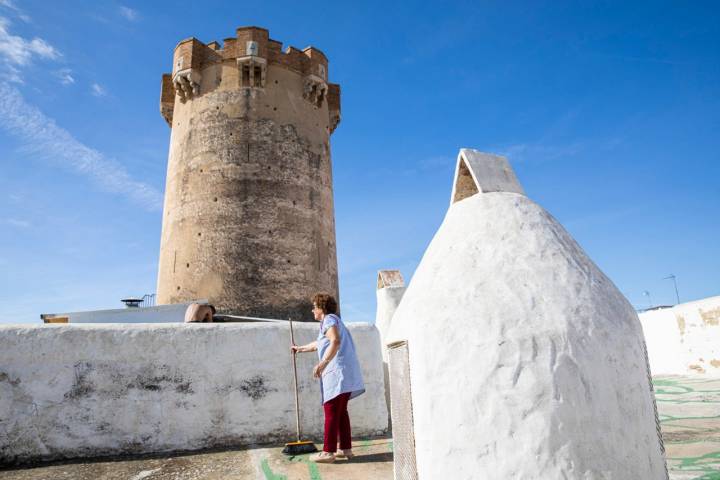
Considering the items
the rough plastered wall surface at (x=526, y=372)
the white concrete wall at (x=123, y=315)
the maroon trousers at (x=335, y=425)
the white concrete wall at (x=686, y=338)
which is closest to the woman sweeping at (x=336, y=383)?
the maroon trousers at (x=335, y=425)

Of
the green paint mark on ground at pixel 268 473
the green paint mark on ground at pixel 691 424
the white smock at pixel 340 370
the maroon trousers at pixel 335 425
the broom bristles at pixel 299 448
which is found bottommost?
the green paint mark on ground at pixel 691 424

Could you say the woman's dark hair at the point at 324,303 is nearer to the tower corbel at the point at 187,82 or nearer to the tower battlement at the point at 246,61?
the tower battlement at the point at 246,61

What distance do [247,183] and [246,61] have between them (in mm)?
3796

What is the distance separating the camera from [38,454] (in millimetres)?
4375

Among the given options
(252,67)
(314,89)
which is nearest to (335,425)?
(252,67)

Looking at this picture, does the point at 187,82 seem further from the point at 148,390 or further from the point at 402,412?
the point at 402,412

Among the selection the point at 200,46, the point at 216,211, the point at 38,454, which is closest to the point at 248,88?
the point at 200,46

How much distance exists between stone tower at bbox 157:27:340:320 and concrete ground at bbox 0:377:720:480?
7927 millimetres

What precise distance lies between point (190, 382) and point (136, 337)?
75 cm

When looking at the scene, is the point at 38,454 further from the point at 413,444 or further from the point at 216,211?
the point at 216,211

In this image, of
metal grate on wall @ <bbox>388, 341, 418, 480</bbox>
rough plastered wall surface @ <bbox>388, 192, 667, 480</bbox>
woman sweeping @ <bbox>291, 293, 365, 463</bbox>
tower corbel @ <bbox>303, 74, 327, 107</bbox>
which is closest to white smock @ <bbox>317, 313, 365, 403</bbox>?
woman sweeping @ <bbox>291, 293, 365, 463</bbox>

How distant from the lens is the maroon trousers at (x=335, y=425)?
398cm

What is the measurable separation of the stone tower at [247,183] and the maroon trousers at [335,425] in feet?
27.8

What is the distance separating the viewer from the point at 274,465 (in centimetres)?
392
